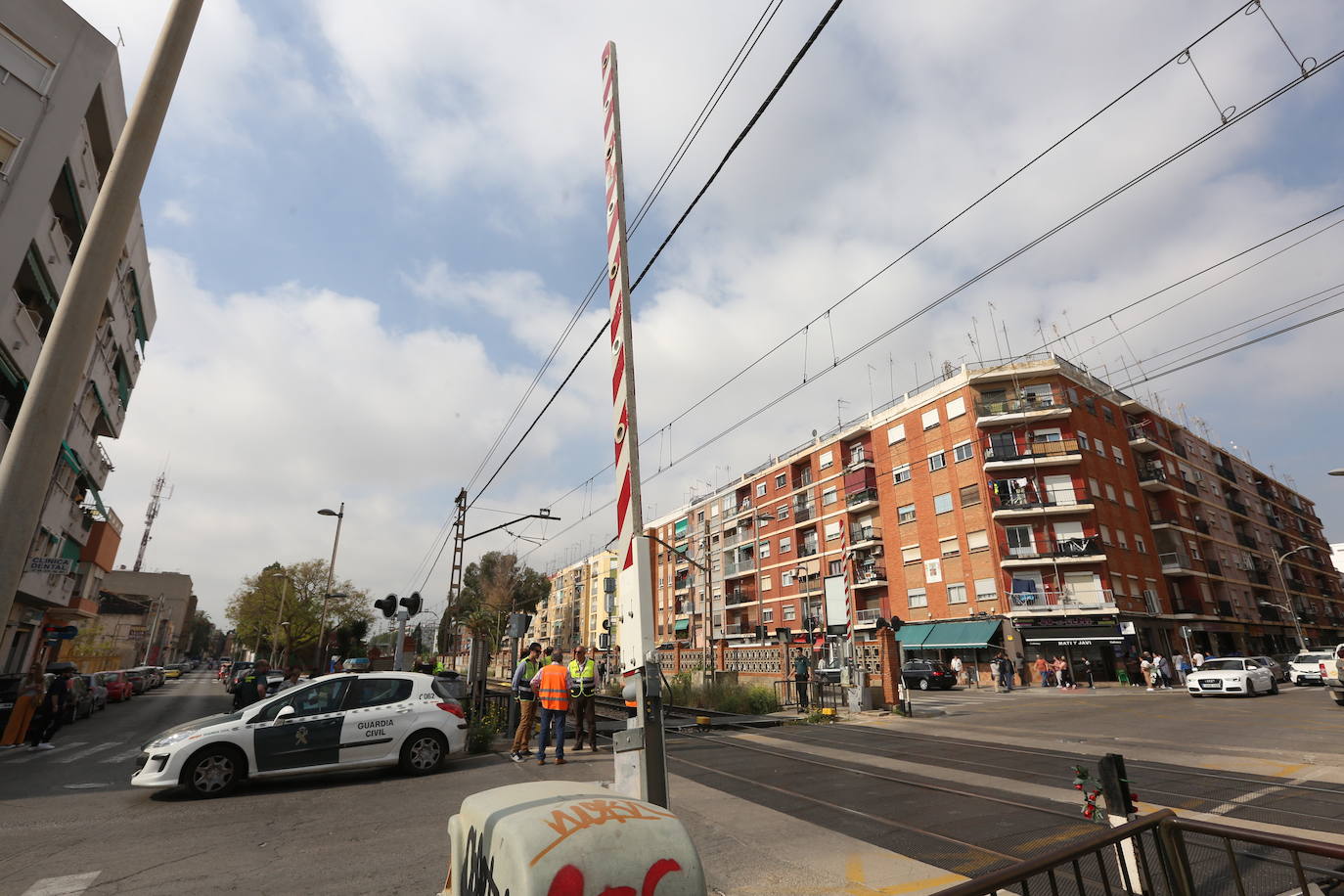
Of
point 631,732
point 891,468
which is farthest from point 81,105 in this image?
point 891,468

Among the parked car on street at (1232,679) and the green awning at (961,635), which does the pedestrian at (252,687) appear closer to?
the parked car on street at (1232,679)

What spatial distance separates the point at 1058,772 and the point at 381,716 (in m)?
9.92

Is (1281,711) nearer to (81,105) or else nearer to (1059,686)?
(1059,686)

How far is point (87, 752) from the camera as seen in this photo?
1287 cm

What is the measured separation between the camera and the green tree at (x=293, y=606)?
47.2m

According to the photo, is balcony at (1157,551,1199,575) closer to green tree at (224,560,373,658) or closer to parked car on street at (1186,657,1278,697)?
parked car on street at (1186,657,1278,697)

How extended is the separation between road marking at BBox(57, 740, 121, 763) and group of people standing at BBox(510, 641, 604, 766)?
8.74 metres

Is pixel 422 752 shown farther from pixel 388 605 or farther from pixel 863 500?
pixel 863 500

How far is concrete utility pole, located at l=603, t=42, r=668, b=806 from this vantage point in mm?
4211

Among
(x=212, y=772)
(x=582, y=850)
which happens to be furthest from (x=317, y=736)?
(x=582, y=850)

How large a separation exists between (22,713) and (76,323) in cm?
1859

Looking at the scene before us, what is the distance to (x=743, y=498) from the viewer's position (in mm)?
60312

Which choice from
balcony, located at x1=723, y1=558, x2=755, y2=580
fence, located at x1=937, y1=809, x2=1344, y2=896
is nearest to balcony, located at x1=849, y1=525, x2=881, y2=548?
balcony, located at x1=723, y1=558, x2=755, y2=580

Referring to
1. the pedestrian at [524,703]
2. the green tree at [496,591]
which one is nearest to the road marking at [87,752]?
the pedestrian at [524,703]
